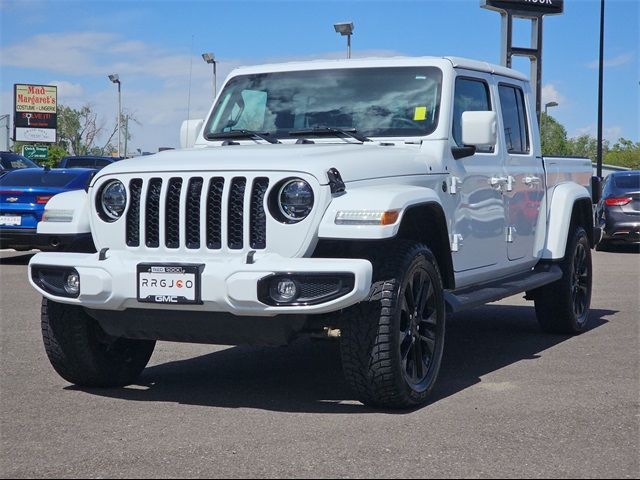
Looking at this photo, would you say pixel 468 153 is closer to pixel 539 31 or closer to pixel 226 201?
pixel 226 201

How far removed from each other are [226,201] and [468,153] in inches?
82.1

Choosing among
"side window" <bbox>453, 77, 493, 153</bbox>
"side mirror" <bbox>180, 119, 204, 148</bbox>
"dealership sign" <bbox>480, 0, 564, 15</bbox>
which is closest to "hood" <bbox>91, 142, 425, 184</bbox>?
"side window" <bbox>453, 77, 493, 153</bbox>

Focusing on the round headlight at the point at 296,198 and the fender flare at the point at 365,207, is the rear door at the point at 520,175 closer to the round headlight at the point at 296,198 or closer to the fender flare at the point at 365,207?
the fender flare at the point at 365,207

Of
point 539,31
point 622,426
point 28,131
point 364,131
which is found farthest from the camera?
point 28,131

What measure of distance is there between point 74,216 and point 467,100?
2.90 metres

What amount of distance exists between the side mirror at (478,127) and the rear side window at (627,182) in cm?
1388

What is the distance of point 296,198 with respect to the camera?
5.69 m

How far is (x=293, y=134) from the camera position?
23.0 feet

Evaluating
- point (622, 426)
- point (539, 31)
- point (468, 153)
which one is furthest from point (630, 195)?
point (622, 426)

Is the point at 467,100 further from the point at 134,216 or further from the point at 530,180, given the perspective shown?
the point at 134,216

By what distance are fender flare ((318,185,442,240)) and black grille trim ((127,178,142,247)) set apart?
1.09m

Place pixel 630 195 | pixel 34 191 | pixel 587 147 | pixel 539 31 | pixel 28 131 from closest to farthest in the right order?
pixel 34 191
pixel 630 195
pixel 539 31
pixel 28 131
pixel 587 147

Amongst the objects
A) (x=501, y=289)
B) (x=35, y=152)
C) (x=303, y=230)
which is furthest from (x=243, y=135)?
(x=35, y=152)

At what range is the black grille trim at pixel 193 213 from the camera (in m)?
5.80
